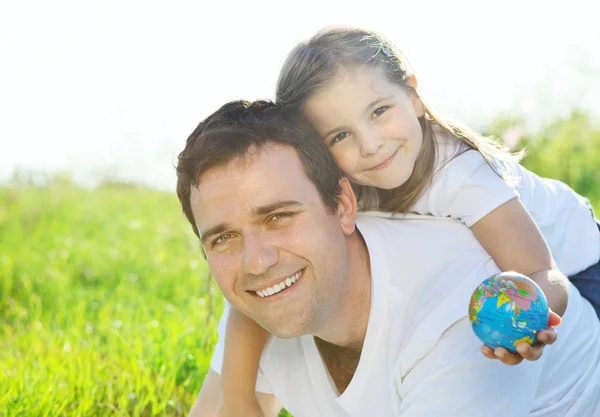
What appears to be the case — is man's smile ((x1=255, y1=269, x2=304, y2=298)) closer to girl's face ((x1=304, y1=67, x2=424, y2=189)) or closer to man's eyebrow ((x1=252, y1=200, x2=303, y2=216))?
man's eyebrow ((x1=252, y1=200, x2=303, y2=216))

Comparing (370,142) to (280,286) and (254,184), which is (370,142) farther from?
(280,286)

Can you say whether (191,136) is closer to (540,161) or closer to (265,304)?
(265,304)

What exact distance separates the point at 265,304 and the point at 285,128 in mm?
746

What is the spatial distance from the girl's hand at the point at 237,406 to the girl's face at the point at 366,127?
3.66 feet

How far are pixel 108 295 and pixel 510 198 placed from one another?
4.79 metres

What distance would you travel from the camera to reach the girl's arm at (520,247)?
315 cm

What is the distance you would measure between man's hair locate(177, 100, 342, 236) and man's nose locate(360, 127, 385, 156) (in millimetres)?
146

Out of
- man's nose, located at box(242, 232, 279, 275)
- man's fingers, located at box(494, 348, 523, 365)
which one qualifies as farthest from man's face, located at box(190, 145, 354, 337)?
man's fingers, located at box(494, 348, 523, 365)

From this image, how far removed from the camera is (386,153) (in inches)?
141

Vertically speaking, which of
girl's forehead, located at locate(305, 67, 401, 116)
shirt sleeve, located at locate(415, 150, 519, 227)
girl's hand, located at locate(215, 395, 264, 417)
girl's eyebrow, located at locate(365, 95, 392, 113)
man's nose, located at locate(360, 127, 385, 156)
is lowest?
girl's hand, located at locate(215, 395, 264, 417)

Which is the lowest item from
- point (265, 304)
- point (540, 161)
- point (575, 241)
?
point (540, 161)

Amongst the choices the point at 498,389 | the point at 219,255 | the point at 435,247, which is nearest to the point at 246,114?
the point at 219,255

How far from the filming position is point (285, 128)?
3422 millimetres

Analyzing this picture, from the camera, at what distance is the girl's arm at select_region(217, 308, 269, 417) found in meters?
3.61
